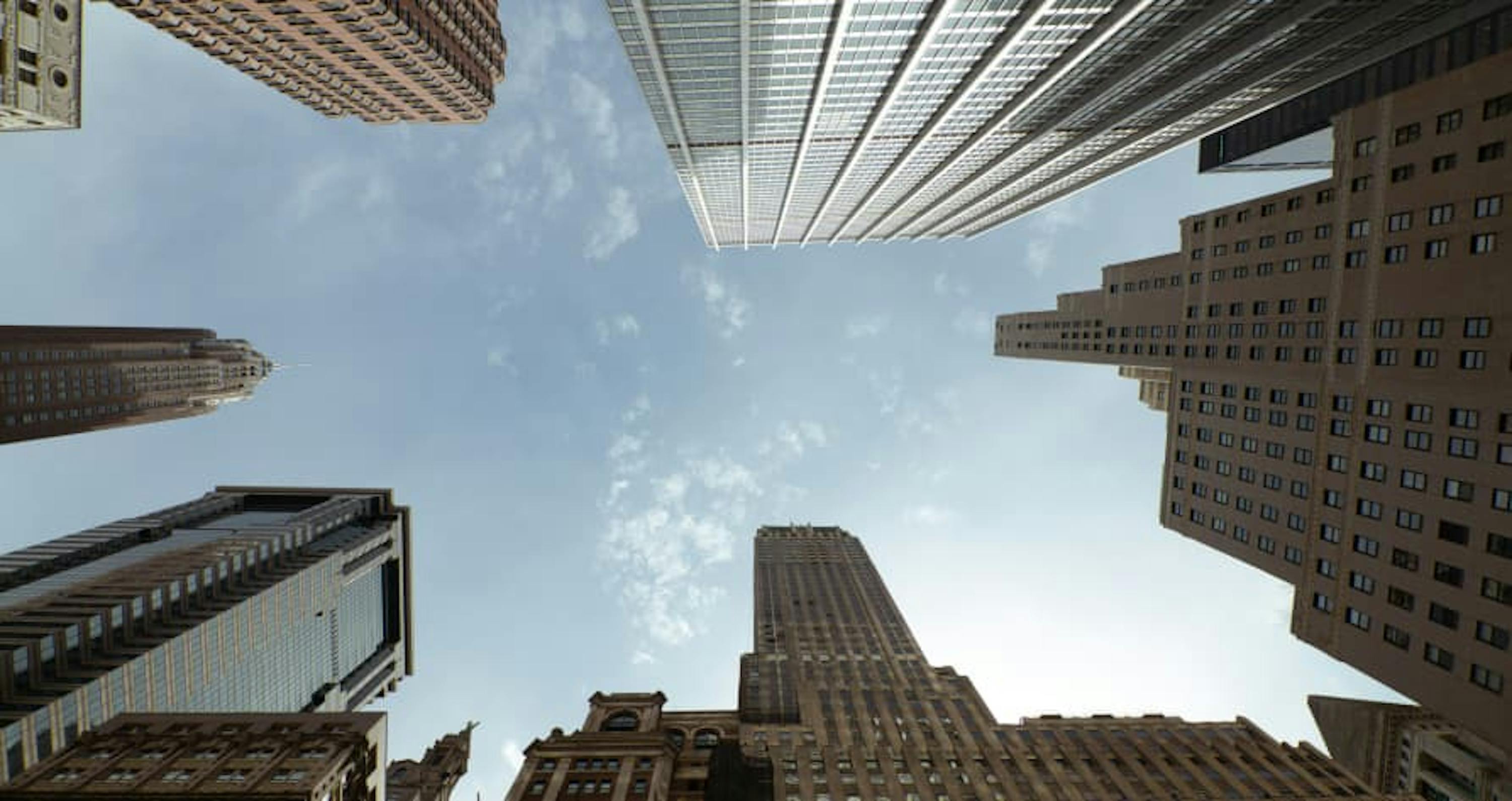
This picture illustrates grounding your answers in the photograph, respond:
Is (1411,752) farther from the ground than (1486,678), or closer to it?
closer to it

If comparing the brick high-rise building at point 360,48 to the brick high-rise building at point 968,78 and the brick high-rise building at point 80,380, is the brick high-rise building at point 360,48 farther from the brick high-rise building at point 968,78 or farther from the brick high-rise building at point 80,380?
the brick high-rise building at point 80,380

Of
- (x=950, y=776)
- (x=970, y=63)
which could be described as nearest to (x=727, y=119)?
(x=970, y=63)

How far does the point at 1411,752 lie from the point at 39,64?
163 m

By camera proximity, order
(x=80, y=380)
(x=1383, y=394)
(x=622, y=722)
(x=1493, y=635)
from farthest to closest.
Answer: (x=80, y=380) < (x=622, y=722) < (x=1383, y=394) < (x=1493, y=635)

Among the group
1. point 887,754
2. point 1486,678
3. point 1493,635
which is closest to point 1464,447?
point 1493,635

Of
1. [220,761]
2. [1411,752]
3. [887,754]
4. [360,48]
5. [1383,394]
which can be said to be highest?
[360,48]

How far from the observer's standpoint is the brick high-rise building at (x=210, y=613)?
8706cm

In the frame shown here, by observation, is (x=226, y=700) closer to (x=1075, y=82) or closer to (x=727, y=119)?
(x=727, y=119)

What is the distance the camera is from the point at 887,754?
71750mm

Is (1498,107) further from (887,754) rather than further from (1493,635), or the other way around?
(887,754)

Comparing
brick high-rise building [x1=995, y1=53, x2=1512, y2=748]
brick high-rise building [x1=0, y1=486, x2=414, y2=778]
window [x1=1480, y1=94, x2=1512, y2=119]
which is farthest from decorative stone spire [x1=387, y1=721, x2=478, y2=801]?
window [x1=1480, y1=94, x2=1512, y2=119]

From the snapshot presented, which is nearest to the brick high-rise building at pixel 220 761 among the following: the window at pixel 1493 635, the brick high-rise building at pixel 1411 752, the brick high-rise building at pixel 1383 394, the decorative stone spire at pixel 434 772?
the decorative stone spire at pixel 434 772

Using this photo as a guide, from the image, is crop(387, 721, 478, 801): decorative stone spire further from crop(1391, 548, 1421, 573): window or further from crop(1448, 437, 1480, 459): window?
crop(1448, 437, 1480, 459): window

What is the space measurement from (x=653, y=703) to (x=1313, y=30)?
379ft
